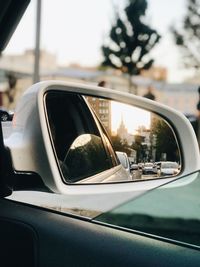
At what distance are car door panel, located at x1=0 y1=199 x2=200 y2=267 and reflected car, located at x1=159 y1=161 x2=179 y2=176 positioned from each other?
0.26 meters

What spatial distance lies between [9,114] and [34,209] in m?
0.49

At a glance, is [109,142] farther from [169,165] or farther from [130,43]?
[130,43]

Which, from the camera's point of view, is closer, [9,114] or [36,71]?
[9,114]

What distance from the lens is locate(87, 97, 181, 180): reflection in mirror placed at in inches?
62.5

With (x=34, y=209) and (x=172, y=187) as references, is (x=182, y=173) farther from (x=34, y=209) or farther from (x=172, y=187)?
(x=34, y=209)

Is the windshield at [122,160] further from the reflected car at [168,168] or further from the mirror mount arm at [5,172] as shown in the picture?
the mirror mount arm at [5,172]

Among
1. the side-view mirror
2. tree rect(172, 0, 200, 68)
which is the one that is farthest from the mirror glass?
tree rect(172, 0, 200, 68)

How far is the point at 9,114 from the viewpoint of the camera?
1879 millimetres

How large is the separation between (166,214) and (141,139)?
246 millimetres

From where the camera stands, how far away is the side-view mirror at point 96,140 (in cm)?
152

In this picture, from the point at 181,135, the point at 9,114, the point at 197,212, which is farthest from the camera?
the point at 9,114

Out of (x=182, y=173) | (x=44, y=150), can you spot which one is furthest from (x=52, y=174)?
(x=182, y=173)

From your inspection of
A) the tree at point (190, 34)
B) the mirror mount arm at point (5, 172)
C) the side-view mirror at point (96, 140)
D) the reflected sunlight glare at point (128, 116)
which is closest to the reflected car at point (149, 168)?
the side-view mirror at point (96, 140)

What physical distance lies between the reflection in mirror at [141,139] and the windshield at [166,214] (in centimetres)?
6
